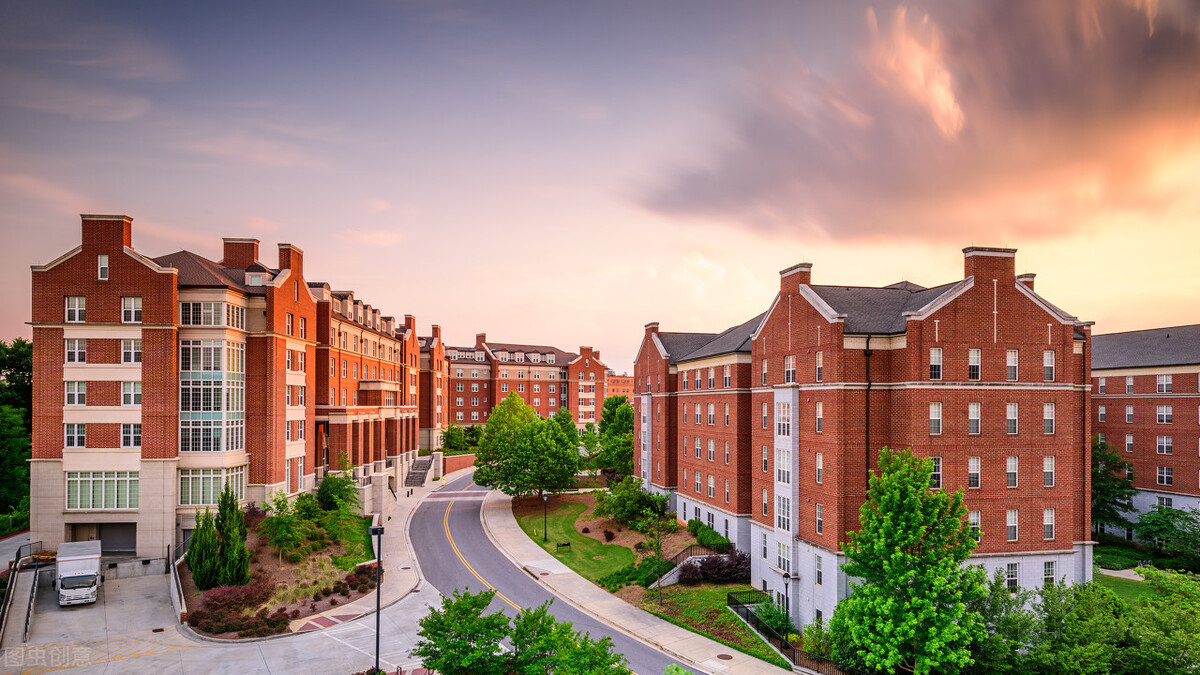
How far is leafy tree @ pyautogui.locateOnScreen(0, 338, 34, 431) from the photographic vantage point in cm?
6184

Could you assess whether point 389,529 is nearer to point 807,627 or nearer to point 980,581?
point 807,627

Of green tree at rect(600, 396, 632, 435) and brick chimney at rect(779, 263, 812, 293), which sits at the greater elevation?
brick chimney at rect(779, 263, 812, 293)

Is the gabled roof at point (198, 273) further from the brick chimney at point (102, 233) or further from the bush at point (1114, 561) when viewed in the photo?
the bush at point (1114, 561)

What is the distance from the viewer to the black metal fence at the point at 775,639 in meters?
28.2

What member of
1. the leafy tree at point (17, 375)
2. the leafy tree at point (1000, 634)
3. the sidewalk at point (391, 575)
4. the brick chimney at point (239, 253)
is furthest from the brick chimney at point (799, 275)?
the leafy tree at point (17, 375)

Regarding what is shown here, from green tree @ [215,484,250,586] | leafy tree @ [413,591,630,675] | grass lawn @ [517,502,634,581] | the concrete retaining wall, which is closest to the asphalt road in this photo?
grass lawn @ [517,502,634,581]

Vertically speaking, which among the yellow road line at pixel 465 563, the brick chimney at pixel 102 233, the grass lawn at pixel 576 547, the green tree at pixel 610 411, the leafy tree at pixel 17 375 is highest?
the brick chimney at pixel 102 233

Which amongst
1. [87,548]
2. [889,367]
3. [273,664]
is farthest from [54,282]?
[889,367]

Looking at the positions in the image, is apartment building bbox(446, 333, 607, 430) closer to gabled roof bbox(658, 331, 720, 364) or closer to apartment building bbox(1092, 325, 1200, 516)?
gabled roof bbox(658, 331, 720, 364)

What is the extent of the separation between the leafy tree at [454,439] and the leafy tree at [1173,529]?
74.1m

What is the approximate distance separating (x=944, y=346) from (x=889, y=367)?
8.58ft

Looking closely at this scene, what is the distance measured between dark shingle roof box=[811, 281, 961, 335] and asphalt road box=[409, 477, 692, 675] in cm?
1845

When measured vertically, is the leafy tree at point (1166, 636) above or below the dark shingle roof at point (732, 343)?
below

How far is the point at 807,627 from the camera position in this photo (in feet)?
101
